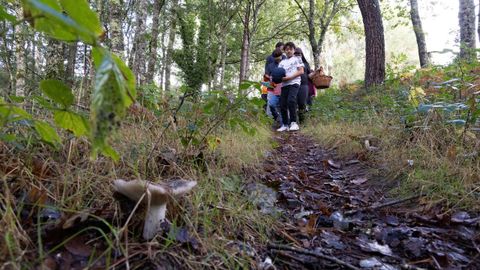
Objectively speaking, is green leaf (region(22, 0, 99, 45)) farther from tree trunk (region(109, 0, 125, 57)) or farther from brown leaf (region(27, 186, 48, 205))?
tree trunk (region(109, 0, 125, 57))

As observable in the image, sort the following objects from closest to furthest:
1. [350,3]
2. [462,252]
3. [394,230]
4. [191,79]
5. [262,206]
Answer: [462,252], [394,230], [262,206], [350,3], [191,79]

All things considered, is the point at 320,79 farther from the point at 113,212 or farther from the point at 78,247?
the point at 78,247

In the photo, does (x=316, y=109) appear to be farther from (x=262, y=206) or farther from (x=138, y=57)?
(x=262, y=206)

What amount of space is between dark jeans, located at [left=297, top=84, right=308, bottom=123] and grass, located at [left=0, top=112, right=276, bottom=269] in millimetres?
4497

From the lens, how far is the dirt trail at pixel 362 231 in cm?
147

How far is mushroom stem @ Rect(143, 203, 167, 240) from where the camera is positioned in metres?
1.30

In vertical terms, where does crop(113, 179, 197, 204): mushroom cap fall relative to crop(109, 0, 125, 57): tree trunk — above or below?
below

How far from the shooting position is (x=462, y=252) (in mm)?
1583

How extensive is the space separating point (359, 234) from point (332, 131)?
3.13 m

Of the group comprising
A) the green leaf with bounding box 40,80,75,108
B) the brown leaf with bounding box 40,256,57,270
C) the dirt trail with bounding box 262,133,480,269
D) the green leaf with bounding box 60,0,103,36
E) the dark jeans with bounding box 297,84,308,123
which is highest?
the dark jeans with bounding box 297,84,308,123

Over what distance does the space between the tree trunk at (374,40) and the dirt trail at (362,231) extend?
4.98 meters

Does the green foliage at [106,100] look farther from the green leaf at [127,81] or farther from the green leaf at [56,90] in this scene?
the green leaf at [56,90]

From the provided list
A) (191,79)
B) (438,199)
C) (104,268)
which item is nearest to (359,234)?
(438,199)

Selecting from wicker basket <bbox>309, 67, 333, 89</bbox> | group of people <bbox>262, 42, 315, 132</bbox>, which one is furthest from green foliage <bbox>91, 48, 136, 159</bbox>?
wicker basket <bbox>309, 67, 333, 89</bbox>
